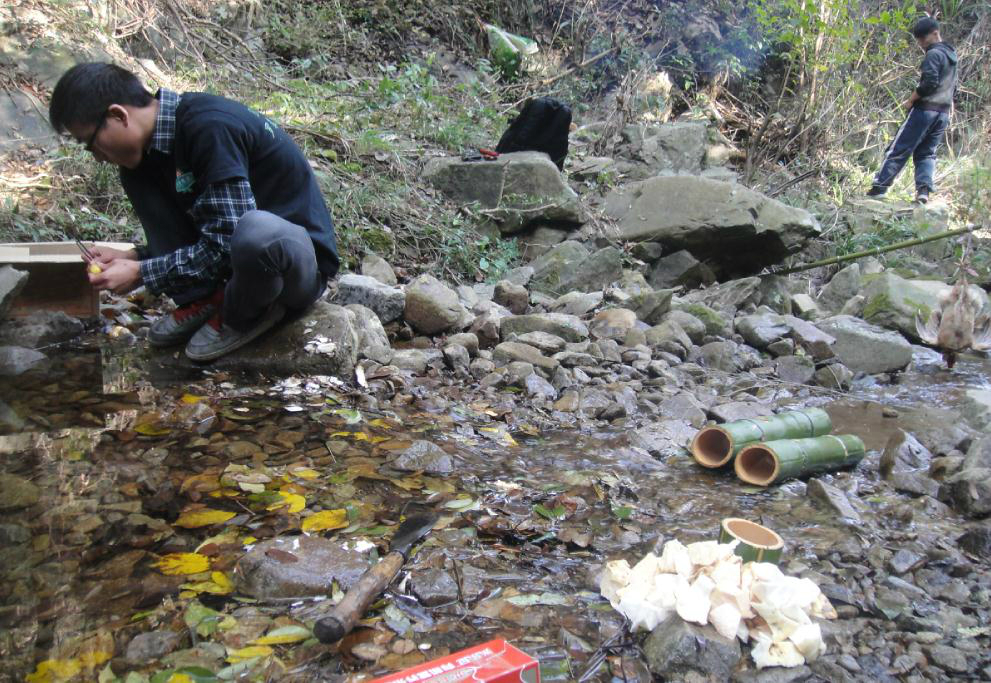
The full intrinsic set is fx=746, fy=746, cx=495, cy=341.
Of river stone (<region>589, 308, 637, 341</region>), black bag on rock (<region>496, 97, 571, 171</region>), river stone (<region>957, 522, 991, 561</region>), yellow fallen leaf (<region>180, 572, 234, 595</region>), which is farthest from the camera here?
black bag on rock (<region>496, 97, 571, 171</region>)

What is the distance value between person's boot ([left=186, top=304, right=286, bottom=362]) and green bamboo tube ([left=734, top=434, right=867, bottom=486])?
177 centimetres

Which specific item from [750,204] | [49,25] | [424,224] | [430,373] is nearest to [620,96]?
[750,204]

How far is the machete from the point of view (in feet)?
4.53

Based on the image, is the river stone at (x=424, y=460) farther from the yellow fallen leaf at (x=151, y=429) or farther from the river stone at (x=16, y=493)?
the river stone at (x=16, y=493)

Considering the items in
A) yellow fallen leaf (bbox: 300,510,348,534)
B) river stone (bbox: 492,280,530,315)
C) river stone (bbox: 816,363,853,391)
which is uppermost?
yellow fallen leaf (bbox: 300,510,348,534)

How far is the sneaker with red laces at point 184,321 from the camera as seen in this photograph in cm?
284

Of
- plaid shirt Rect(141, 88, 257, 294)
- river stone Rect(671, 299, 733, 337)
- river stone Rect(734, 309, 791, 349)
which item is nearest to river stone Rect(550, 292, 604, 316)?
river stone Rect(671, 299, 733, 337)

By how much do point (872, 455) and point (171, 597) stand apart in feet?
8.47

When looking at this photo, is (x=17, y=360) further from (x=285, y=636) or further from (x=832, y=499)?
(x=832, y=499)

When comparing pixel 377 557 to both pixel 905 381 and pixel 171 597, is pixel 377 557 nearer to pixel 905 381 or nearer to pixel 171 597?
pixel 171 597

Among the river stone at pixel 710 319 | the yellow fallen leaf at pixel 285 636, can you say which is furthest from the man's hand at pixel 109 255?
the river stone at pixel 710 319

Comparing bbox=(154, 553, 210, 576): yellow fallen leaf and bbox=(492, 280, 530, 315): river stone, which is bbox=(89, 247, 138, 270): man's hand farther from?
bbox=(492, 280, 530, 315): river stone

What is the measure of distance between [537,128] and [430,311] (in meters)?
3.10

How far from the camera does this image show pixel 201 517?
1.85 meters
